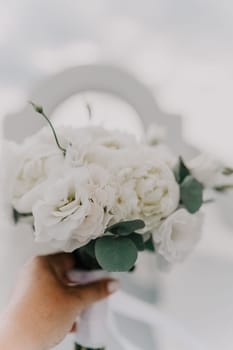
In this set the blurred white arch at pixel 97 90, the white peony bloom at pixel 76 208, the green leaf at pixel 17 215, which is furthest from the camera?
the blurred white arch at pixel 97 90

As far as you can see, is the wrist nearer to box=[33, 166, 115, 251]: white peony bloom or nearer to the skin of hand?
the skin of hand

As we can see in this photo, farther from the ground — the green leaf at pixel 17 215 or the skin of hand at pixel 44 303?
the green leaf at pixel 17 215

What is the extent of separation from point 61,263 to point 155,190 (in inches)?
9.5

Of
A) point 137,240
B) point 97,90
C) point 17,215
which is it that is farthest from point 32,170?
point 97,90

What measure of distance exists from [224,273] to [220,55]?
57cm

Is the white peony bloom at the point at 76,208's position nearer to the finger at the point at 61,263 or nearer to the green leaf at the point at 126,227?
the green leaf at the point at 126,227

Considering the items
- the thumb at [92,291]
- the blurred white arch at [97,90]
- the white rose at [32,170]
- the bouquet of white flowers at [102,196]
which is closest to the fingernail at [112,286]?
the thumb at [92,291]

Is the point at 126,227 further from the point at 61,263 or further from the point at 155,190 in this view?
the point at 61,263

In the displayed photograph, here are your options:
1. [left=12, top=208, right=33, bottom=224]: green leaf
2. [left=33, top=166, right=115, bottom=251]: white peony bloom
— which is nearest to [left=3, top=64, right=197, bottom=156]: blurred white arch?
[left=12, top=208, right=33, bottom=224]: green leaf

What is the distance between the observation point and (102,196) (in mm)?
861

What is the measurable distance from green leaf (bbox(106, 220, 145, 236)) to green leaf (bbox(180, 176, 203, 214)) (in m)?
0.12

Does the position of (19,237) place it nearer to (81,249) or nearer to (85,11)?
(81,249)

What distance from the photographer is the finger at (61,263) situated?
1.00m

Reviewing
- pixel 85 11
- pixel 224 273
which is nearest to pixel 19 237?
pixel 224 273
